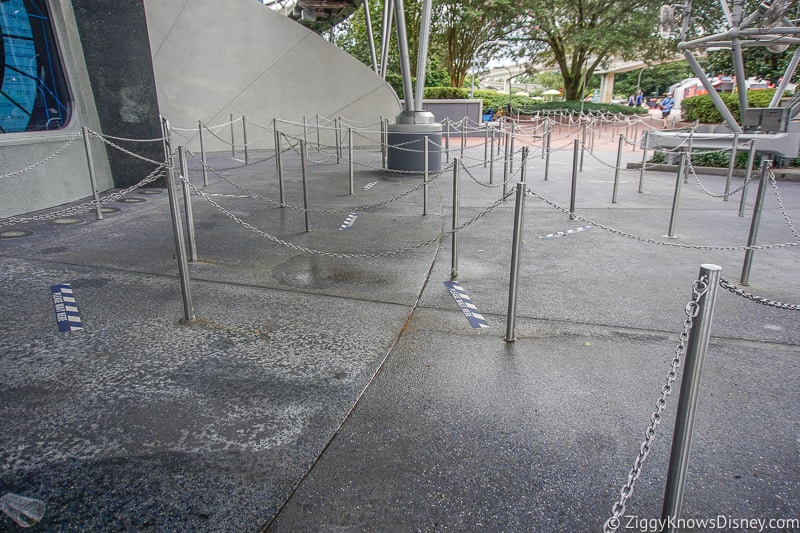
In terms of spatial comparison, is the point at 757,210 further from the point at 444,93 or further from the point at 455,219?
the point at 444,93

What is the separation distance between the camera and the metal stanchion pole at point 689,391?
206 cm

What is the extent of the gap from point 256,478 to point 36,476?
3.58ft

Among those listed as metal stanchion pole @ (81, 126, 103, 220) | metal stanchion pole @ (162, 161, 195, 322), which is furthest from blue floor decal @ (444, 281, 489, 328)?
metal stanchion pole @ (81, 126, 103, 220)

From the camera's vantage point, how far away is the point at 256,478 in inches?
105

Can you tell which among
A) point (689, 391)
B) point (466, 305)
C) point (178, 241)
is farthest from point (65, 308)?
point (689, 391)

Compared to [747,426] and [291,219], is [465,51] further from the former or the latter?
[747,426]

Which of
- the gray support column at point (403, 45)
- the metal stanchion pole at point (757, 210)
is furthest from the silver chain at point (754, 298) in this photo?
the gray support column at point (403, 45)

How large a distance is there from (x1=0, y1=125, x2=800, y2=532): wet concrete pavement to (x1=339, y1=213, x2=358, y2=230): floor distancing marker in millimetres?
1205

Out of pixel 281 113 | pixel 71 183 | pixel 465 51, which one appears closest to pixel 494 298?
pixel 71 183

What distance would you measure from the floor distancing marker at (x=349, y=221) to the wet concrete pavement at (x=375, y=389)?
120cm

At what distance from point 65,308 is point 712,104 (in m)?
19.7

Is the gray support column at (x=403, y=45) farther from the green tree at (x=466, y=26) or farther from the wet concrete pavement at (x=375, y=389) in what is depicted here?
the green tree at (x=466, y=26)

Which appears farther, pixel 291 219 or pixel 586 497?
pixel 291 219

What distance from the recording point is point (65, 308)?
187 inches
